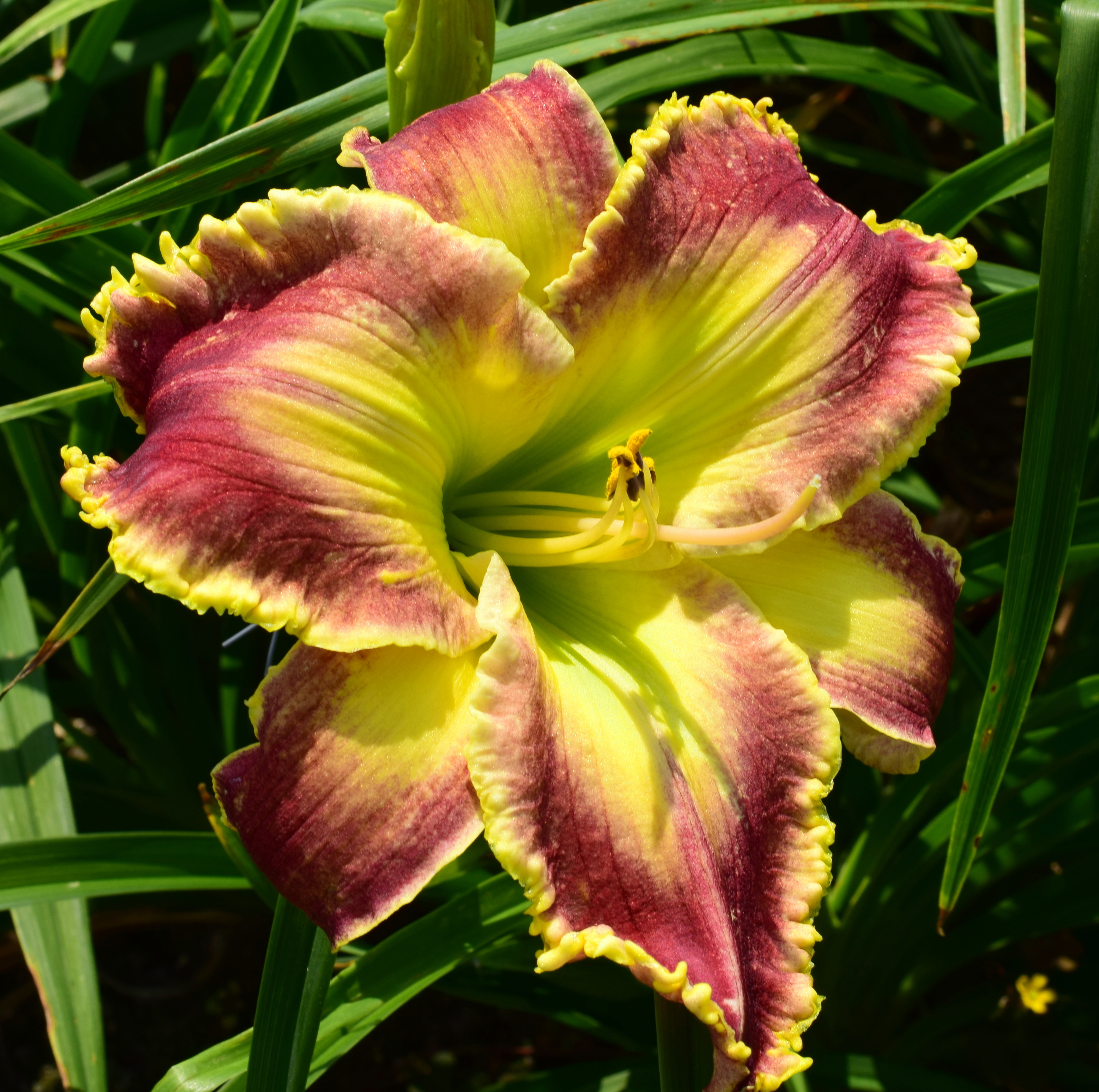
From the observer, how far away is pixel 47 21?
1.17 metres

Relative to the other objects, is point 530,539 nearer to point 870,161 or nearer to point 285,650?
point 285,650

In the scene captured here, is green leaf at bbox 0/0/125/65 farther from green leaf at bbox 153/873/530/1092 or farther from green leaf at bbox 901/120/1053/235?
green leaf at bbox 153/873/530/1092

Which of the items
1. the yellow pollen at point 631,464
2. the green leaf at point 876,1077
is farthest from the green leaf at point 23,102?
the green leaf at point 876,1077

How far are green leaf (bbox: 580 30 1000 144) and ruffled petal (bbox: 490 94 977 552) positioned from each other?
0.33m

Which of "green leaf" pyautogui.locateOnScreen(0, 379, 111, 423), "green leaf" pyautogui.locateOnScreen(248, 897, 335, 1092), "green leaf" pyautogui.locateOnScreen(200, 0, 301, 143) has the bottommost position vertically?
"green leaf" pyautogui.locateOnScreen(248, 897, 335, 1092)

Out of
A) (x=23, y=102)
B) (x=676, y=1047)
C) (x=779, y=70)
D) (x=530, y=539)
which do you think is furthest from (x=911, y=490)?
(x=23, y=102)

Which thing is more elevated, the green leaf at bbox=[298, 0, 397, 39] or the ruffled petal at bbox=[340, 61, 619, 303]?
the green leaf at bbox=[298, 0, 397, 39]

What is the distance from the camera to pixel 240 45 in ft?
→ 4.66

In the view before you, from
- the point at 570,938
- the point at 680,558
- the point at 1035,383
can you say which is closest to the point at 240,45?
the point at 680,558

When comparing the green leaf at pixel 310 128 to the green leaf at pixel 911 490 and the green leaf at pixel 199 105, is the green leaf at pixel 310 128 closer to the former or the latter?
the green leaf at pixel 199 105

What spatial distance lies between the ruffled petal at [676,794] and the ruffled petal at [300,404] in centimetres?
9

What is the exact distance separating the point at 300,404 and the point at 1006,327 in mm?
811

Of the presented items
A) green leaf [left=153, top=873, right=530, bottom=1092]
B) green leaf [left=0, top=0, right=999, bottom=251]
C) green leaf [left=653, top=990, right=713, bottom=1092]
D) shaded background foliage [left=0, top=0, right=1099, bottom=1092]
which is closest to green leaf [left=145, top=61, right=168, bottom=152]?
shaded background foliage [left=0, top=0, right=1099, bottom=1092]

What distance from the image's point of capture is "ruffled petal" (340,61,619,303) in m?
0.80
